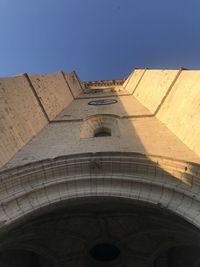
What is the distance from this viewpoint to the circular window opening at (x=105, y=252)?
8828 mm

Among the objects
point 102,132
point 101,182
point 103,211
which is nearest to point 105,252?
point 103,211

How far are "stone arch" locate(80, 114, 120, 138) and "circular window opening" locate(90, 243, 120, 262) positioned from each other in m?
2.89

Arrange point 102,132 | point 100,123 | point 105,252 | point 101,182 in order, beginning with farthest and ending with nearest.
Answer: point 100,123
point 102,132
point 105,252
point 101,182

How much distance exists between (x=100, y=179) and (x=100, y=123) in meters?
4.83

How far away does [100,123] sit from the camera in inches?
450

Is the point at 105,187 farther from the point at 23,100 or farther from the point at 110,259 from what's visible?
the point at 23,100

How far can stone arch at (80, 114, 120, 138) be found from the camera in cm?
1066

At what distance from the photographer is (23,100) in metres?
10.2

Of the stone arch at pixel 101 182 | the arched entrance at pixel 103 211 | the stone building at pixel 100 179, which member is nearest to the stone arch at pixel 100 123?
the stone building at pixel 100 179

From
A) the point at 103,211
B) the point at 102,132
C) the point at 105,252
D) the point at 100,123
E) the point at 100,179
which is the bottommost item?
the point at 105,252

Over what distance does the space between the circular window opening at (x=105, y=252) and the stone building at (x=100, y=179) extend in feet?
0.07

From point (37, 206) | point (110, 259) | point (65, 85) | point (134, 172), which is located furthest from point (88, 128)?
point (65, 85)

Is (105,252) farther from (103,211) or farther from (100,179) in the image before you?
(100,179)

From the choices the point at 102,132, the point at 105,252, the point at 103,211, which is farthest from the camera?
the point at 102,132
